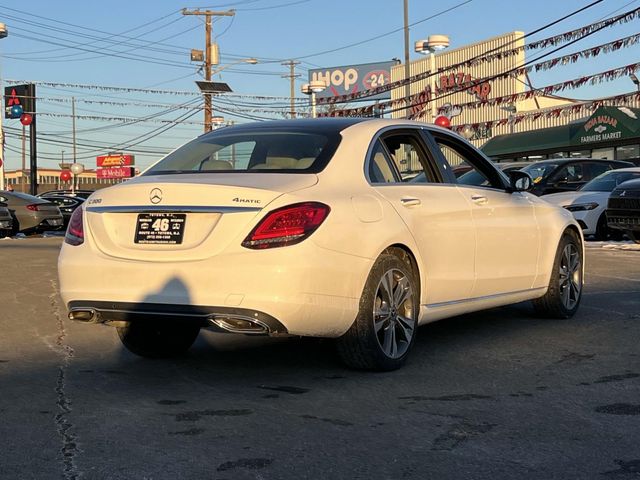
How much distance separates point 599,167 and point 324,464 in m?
17.9

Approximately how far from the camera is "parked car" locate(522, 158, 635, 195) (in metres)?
19.5

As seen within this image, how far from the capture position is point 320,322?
521 centimetres

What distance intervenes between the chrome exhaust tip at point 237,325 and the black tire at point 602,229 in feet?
46.6

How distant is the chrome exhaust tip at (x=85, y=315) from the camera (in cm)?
549

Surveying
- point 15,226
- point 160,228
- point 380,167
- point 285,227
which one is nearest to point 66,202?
point 15,226

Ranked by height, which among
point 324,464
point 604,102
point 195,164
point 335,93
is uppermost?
point 335,93

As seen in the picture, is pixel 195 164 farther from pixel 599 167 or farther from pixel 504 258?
pixel 599 167

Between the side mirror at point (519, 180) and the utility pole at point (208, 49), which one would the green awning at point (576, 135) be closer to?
the utility pole at point (208, 49)

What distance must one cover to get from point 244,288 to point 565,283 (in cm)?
377

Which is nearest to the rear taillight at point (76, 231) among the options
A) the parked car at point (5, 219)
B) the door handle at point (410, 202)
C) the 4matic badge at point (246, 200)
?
the 4matic badge at point (246, 200)

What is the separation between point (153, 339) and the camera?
20.6 feet

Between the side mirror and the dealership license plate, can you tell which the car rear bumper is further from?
the side mirror

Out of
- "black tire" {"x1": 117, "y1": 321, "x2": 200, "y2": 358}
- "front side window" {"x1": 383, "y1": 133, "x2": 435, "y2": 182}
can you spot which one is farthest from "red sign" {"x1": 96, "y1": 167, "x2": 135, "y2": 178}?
"black tire" {"x1": 117, "y1": 321, "x2": 200, "y2": 358}

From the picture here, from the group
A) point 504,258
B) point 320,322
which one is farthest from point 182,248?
point 504,258
